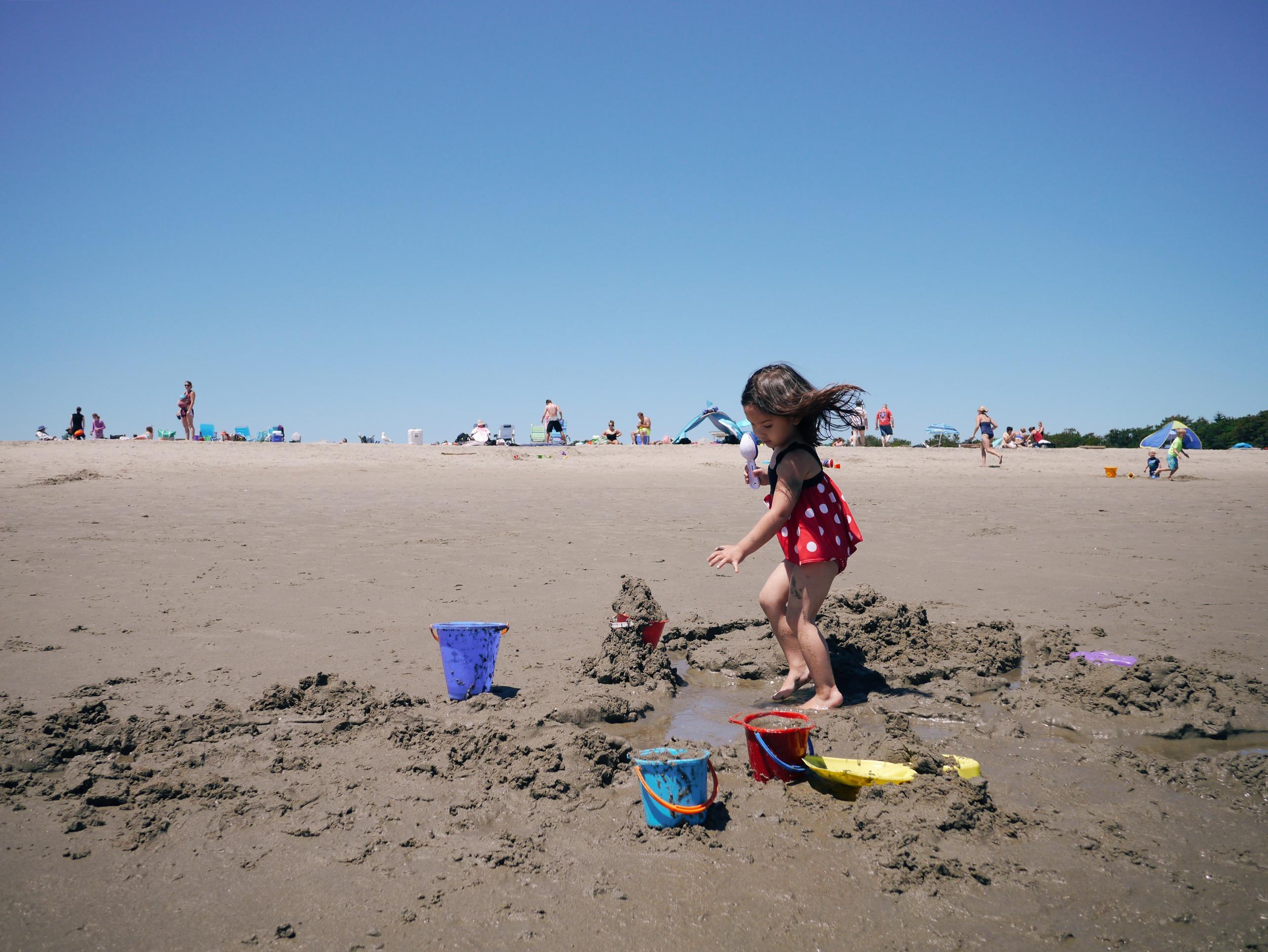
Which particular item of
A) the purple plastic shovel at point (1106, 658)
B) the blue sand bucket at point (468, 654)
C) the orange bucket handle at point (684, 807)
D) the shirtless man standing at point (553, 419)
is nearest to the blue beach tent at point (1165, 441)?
the shirtless man standing at point (553, 419)

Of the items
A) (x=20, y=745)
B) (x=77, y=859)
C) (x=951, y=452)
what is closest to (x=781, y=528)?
(x=77, y=859)

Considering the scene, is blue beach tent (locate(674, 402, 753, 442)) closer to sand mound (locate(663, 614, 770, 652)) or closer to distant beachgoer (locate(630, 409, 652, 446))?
sand mound (locate(663, 614, 770, 652))

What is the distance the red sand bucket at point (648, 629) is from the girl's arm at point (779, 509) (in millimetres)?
831

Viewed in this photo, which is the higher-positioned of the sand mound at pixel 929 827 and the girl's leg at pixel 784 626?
the girl's leg at pixel 784 626

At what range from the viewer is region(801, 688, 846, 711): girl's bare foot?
3.74 metres

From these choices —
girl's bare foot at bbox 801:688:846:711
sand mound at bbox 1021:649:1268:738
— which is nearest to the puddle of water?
girl's bare foot at bbox 801:688:846:711

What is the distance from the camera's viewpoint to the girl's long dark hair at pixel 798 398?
3.85 meters

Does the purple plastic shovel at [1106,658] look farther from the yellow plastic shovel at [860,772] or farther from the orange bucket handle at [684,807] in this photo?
the orange bucket handle at [684,807]

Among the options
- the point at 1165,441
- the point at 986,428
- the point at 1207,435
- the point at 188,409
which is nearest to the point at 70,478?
the point at 188,409

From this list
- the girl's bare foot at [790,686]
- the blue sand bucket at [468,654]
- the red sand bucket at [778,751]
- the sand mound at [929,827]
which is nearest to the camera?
the sand mound at [929,827]

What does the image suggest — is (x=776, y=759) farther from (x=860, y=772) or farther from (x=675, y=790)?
(x=675, y=790)

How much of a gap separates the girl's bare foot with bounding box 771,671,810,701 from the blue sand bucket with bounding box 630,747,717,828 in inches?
57.0

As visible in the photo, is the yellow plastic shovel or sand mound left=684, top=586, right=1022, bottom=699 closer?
the yellow plastic shovel

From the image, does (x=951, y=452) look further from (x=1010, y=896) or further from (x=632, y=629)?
(x=1010, y=896)
